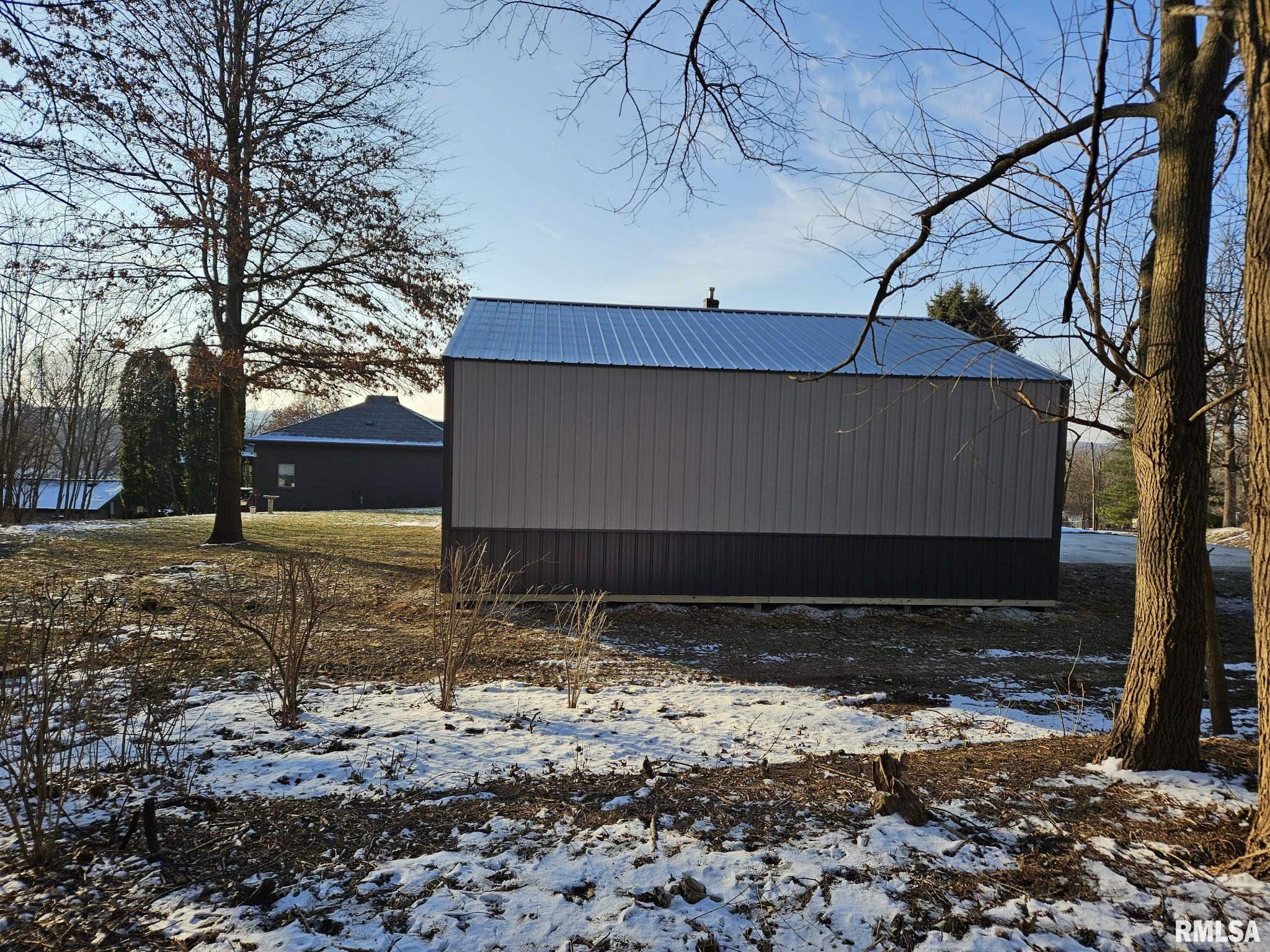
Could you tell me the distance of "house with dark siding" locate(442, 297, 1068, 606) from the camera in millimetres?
9062

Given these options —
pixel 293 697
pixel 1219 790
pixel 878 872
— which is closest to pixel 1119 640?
pixel 1219 790

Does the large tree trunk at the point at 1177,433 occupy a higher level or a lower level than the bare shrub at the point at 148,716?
higher

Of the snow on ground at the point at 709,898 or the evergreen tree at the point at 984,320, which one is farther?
the evergreen tree at the point at 984,320

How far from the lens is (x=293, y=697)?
13.2ft

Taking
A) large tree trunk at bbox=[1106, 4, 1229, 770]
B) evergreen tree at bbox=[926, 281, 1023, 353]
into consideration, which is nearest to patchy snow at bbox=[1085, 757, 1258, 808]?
large tree trunk at bbox=[1106, 4, 1229, 770]

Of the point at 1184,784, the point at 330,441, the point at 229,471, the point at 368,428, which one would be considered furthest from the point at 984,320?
the point at 368,428

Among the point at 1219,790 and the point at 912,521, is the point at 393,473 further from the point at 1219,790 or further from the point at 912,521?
the point at 1219,790

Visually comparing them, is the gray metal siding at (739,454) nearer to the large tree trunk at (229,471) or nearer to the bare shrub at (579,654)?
the bare shrub at (579,654)

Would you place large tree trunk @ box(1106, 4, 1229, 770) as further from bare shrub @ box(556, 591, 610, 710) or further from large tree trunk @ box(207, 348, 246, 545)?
large tree trunk @ box(207, 348, 246, 545)

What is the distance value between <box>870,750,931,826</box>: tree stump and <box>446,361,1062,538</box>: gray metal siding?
6342 mm

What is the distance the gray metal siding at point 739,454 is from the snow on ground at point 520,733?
3.97m

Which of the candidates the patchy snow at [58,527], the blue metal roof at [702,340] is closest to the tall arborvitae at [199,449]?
the patchy snow at [58,527]

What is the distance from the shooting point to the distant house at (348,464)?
2605 centimetres

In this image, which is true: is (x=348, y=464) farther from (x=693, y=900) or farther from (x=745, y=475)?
(x=693, y=900)
